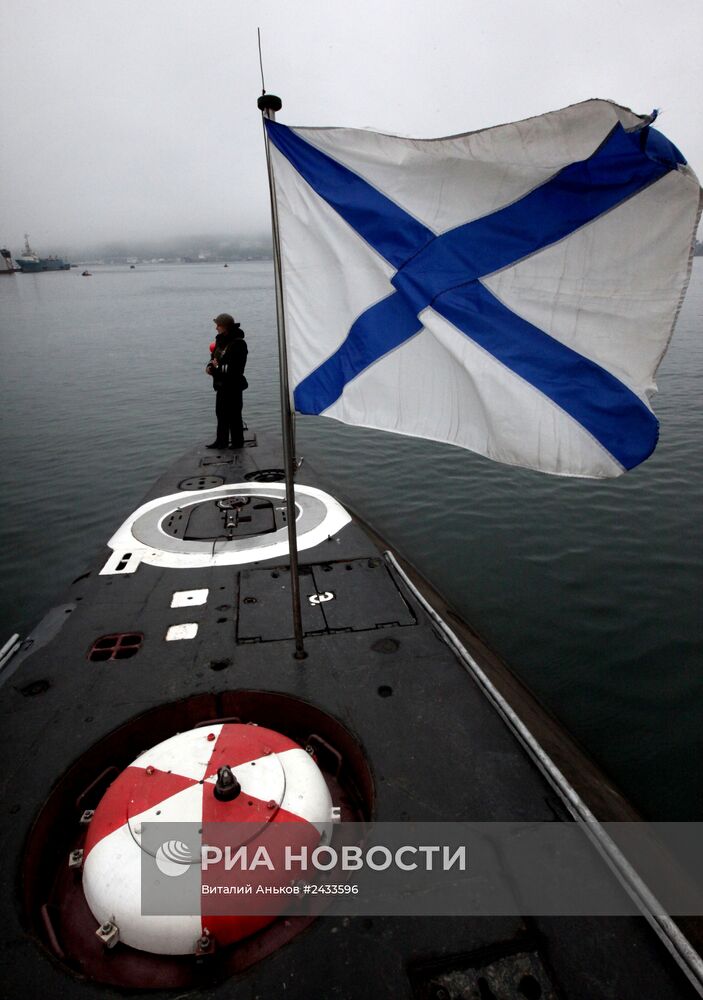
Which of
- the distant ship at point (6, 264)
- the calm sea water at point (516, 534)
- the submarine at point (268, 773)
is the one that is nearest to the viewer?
the submarine at point (268, 773)

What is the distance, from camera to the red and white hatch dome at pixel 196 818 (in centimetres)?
296

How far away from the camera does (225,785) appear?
3355mm

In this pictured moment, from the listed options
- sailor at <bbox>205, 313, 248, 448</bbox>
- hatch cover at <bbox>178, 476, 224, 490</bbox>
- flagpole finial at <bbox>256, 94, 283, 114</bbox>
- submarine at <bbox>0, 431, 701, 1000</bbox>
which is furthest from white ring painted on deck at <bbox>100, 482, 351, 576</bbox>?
flagpole finial at <bbox>256, 94, 283, 114</bbox>

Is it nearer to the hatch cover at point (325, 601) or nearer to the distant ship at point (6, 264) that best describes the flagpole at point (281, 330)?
the hatch cover at point (325, 601)

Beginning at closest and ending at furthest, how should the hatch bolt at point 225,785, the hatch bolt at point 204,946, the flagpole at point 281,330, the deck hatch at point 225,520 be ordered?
the hatch bolt at point 204,946
the hatch bolt at point 225,785
the flagpole at point 281,330
the deck hatch at point 225,520

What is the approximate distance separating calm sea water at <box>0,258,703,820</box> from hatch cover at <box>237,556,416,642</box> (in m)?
2.85

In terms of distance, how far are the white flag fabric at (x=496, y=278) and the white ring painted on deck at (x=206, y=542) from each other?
3.81 meters

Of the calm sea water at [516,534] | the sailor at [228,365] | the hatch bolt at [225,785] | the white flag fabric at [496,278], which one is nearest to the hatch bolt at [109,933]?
the hatch bolt at [225,785]

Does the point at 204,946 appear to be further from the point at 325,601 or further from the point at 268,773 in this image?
the point at 325,601

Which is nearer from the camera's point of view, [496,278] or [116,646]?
[496,278]

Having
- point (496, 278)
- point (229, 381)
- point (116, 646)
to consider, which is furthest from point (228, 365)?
point (496, 278)

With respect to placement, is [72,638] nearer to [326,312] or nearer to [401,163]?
[326,312]

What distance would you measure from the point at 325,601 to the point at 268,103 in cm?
463

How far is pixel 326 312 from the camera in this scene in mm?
3859
